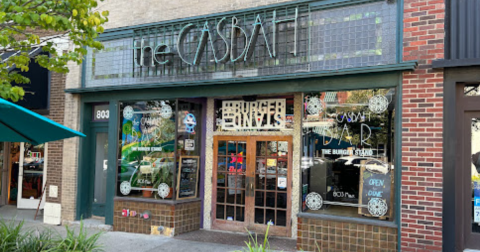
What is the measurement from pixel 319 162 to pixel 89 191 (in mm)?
5836

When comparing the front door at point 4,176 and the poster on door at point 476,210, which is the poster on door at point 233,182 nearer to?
the poster on door at point 476,210

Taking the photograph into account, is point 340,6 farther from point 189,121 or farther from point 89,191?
point 89,191

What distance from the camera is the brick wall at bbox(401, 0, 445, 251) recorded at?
5945mm

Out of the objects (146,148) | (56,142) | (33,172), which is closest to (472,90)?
(146,148)

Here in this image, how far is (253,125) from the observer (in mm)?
8406

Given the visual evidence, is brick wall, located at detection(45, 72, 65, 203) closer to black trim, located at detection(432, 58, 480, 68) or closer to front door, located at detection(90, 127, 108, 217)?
front door, located at detection(90, 127, 108, 217)

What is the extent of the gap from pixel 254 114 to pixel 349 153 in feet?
7.69

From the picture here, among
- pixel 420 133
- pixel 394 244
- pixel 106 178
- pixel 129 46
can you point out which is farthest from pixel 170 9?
pixel 394 244

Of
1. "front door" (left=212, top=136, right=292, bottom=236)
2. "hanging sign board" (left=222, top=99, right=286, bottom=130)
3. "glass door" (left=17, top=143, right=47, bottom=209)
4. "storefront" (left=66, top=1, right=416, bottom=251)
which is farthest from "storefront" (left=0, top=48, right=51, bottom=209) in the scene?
"hanging sign board" (left=222, top=99, right=286, bottom=130)

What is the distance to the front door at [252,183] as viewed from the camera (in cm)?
803

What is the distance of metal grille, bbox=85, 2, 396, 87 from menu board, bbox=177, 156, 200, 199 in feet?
5.77

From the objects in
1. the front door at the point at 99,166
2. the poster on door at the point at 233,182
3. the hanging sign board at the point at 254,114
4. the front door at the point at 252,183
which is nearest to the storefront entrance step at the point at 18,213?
the front door at the point at 99,166

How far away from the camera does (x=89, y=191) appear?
9836 millimetres

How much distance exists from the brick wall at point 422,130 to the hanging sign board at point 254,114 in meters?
2.60
